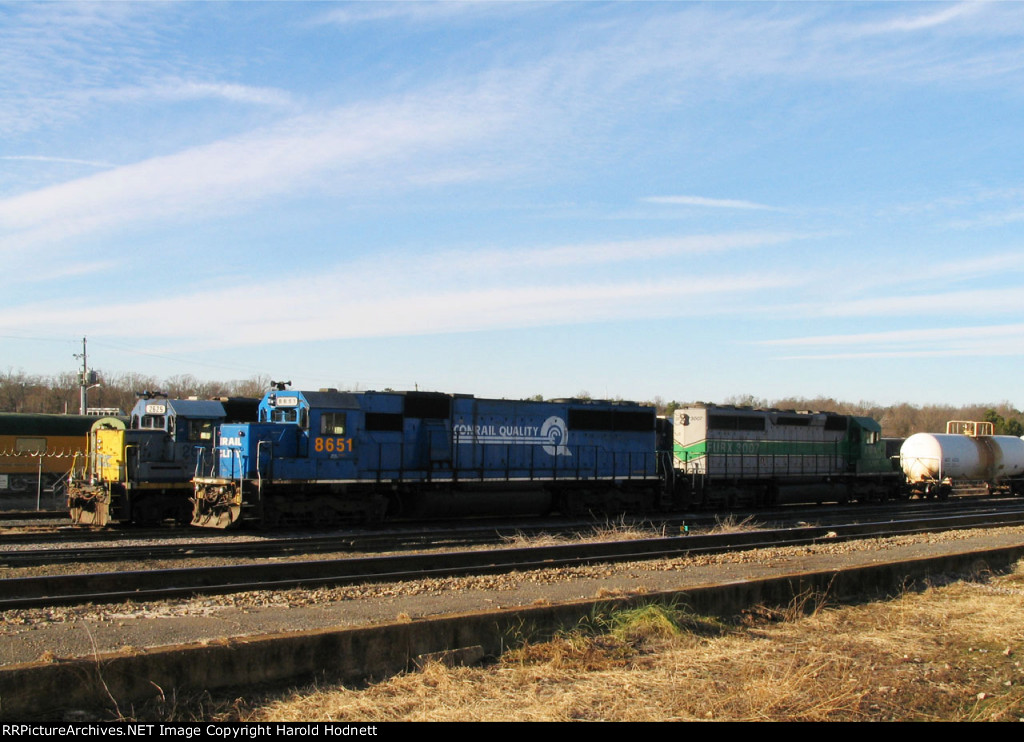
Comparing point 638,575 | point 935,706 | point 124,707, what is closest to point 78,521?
point 638,575

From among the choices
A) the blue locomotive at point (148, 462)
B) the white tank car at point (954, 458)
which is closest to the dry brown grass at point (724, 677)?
the blue locomotive at point (148, 462)

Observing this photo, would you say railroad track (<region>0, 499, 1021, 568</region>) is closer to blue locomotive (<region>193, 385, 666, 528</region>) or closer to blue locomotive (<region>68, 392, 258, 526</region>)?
blue locomotive (<region>68, 392, 258, 526</region>)

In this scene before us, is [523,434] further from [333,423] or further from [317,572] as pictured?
[317,572]

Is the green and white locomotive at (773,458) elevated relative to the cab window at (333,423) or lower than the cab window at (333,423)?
lower

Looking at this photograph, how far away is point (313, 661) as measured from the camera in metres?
7.48

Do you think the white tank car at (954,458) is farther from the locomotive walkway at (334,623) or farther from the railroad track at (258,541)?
the locomotive walkway at (334,623)

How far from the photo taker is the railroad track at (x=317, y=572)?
34.6ft

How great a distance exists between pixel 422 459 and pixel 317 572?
31.6ft

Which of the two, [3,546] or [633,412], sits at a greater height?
[633,412]

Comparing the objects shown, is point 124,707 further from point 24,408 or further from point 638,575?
point 24,408

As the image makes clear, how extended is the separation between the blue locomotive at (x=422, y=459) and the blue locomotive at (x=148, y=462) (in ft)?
3.20

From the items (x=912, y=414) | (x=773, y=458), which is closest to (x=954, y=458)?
(x=773, y=458)

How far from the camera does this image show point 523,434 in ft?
78.7

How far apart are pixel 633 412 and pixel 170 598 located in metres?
17.9
